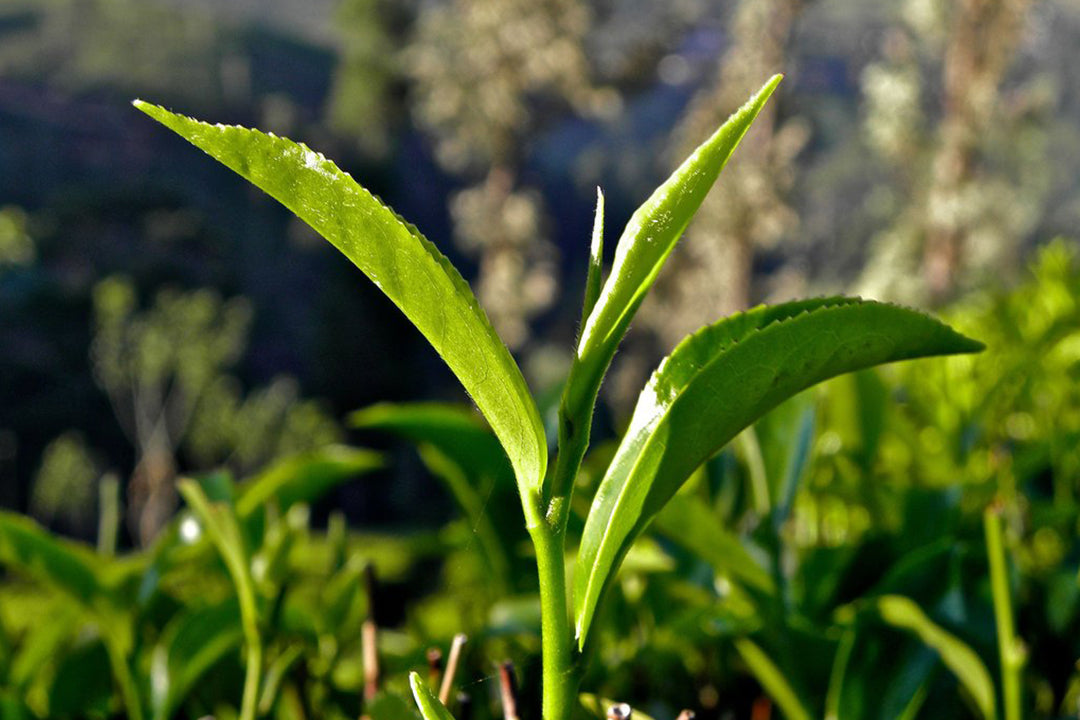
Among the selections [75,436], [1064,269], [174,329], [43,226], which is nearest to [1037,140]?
[174,329]

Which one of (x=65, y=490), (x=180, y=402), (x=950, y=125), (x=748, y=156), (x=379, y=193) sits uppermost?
(x=379, y=193)

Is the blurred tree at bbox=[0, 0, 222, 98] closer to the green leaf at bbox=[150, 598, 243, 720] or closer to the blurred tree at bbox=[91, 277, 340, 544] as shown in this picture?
the blurred tree at bbox=[91, 277, 340, 544]

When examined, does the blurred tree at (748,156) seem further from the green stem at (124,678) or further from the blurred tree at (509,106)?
the green stem at (124,678)

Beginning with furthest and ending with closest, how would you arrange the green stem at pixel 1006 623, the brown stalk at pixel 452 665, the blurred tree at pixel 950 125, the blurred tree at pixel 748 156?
the blurred tree at pixel 748 156 < the blurred tree at pixel 950 125 < the green stem at pixel 1006 623 < the brown stalk at pixel 452 665

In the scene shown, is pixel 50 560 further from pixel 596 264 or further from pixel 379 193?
pixel 379 193

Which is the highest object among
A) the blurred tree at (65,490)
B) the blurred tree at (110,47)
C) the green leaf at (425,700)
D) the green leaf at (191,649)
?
the blurred tree at (110,47)

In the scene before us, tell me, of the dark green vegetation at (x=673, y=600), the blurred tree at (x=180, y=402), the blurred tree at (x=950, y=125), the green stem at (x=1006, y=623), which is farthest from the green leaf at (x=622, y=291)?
the blurred tree at (x=180, y=402)

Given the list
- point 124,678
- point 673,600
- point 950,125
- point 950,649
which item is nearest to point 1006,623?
point 950,649
